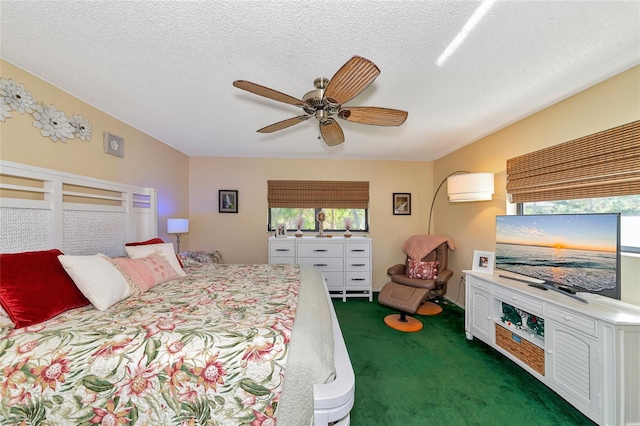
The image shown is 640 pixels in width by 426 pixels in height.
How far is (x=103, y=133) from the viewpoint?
234cm

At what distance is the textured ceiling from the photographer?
1.19 metres

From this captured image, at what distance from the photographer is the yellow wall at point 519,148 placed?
63.9 inches

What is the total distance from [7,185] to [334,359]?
2362mm

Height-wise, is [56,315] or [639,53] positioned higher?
[639,53]

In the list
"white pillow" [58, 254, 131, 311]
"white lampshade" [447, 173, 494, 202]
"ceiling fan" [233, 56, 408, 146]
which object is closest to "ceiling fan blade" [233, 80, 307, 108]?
"ceiling fan" [233, 56, 408, 146]

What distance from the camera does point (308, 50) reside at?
1.46m

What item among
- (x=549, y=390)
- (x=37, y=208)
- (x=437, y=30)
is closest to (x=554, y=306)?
(x=549, y=390)

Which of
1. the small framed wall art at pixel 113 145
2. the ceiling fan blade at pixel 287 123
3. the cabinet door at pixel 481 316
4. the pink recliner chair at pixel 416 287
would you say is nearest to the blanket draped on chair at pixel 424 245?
the pink recliner chair at pixel 416 287

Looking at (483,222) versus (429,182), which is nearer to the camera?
(483,222)

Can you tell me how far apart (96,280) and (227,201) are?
105 inches

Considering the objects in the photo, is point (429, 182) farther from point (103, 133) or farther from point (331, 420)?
point (103, 133)

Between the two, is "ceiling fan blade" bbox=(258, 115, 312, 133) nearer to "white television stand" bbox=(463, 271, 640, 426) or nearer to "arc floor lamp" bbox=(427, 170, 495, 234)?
"arc floor lamp" bbox=(427, 170, 495, 234)

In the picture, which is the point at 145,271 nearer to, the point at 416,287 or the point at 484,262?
the point at 416,287

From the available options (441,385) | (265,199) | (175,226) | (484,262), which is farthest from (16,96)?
(484,262)
